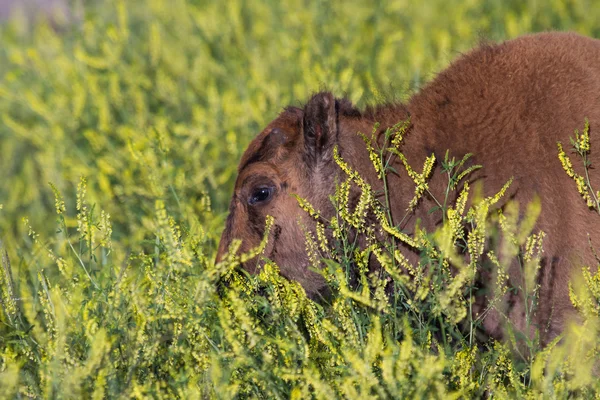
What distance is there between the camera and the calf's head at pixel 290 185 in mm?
4297

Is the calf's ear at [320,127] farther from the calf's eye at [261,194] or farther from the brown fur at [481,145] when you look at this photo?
the calf's eye at [261,194]

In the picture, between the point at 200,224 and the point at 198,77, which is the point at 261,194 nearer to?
the point at 200,224

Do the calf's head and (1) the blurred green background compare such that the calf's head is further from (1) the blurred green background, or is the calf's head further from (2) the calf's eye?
(1) the blurred green background

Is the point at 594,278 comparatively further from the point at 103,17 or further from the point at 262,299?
the point at 103,17

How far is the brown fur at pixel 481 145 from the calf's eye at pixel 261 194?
0.06 ft

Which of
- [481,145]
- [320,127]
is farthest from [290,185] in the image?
[481,145]

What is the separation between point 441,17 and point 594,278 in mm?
5478

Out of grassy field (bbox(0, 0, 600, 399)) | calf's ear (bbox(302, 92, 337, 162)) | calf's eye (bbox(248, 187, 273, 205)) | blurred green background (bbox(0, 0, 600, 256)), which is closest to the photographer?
grassy field (bbox(0, 0, 600, 399))

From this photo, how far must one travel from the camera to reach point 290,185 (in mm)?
4348

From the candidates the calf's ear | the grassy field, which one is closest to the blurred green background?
the grassy field

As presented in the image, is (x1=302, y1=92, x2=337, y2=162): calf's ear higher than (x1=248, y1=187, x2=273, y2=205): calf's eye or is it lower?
higher

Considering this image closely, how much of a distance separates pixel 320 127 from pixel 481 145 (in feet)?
2.74

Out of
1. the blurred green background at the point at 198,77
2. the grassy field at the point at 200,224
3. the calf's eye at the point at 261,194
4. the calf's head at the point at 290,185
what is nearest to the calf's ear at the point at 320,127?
the calf's head at the point at 290,185

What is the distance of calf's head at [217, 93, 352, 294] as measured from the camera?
4.30 meters
